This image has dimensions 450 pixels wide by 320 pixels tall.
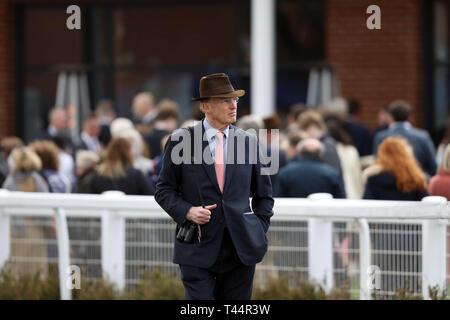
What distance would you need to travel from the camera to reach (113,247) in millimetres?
8641

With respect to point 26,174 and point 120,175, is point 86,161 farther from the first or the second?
point 120,175

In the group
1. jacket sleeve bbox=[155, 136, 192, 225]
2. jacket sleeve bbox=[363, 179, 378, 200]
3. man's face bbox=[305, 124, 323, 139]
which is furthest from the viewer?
man's face bbox=[305, 124, 323, 139]

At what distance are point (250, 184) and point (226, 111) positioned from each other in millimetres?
475

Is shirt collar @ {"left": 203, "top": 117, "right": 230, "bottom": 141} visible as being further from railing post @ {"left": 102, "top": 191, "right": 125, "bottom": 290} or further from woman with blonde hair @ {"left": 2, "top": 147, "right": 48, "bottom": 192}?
woman with blonde hair @ {"left": 2, "top": 147, "right": 48, "bottom": 192}

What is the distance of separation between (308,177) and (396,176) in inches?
33.2

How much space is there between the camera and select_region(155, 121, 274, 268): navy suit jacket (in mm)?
6109

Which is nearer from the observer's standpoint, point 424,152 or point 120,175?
point 120,175

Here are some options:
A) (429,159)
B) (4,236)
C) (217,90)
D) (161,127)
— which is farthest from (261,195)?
(161,127)

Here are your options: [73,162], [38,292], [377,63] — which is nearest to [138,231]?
[38,292]

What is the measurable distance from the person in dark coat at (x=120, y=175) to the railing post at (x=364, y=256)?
8.24ft

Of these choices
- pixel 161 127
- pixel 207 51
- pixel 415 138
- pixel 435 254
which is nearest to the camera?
pixel 435 254

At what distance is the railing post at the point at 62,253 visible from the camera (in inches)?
337

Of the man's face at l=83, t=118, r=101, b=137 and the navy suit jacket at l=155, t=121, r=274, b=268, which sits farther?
the man's face at l=83, t=118, r=101, b=137

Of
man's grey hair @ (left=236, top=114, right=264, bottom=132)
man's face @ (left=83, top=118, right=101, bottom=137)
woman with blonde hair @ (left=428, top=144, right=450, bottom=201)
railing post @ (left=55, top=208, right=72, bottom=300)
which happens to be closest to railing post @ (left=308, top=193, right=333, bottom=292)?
woman with blonde hair @ (left=428, top=144, right=450, bottom=201)
